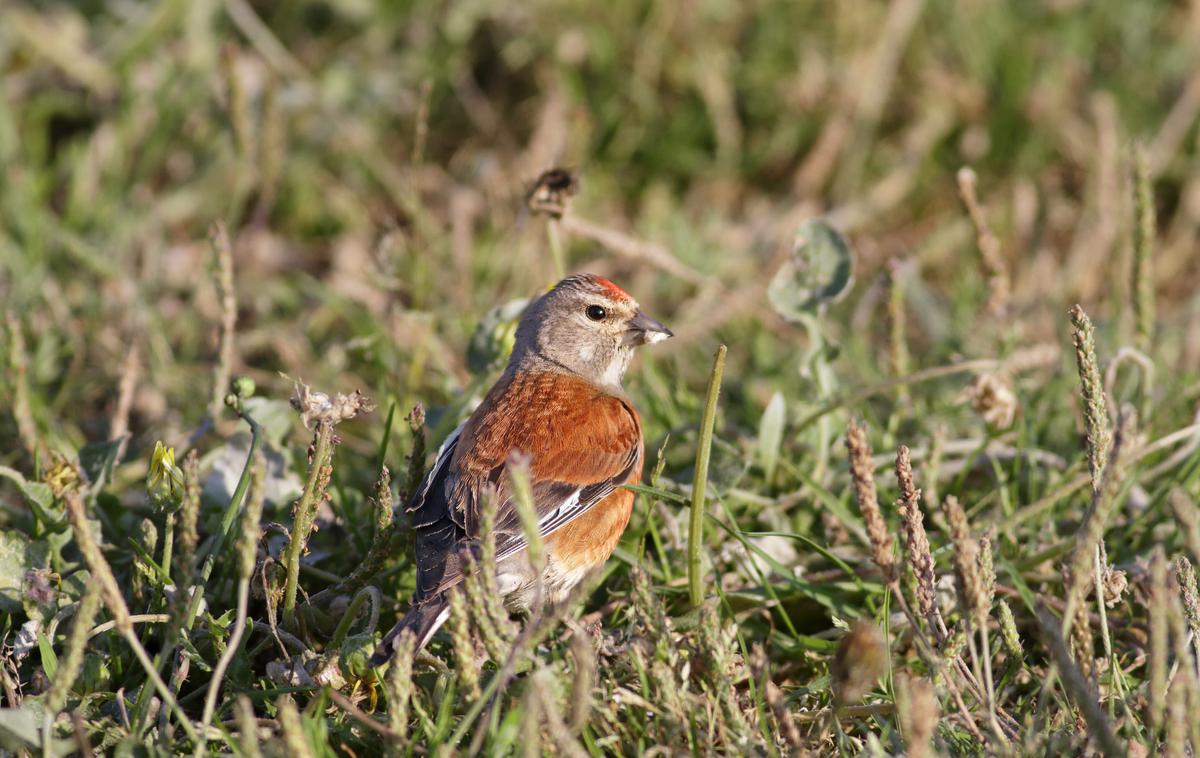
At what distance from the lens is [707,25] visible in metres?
6.70

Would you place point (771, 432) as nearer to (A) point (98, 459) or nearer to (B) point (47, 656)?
(A) point (98, 459)

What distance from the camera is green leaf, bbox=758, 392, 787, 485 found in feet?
13.4

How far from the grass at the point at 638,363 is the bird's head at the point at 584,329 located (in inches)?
7.7

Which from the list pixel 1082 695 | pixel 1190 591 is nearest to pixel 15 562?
pixel 1082 695

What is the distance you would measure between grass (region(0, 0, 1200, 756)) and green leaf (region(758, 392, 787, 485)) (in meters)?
0.05

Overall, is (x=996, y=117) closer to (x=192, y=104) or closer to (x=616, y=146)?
(x=616, y=146)

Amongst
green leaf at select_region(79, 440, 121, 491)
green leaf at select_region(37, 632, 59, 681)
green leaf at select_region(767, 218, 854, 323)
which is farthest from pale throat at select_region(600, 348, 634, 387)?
green leaf at select_region(37, 632, 59, 681)

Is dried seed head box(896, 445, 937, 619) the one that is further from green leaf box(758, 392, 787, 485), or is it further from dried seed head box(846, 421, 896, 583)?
green leaf box(758, 392, 787, 485)

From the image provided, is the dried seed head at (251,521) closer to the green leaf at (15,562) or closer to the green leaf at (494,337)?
the green leaf at (15,562)

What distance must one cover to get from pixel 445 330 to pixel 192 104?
6.57 ft

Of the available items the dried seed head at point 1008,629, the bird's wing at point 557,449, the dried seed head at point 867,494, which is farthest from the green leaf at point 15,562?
the dried seed head at point 1008,629

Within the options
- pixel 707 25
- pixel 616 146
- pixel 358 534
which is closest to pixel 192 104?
pixel 616 146

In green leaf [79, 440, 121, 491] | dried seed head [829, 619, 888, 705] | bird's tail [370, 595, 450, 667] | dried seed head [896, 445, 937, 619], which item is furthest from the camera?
green leaf [79, 440, 121, 491]

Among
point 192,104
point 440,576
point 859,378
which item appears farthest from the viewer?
point 192,104
